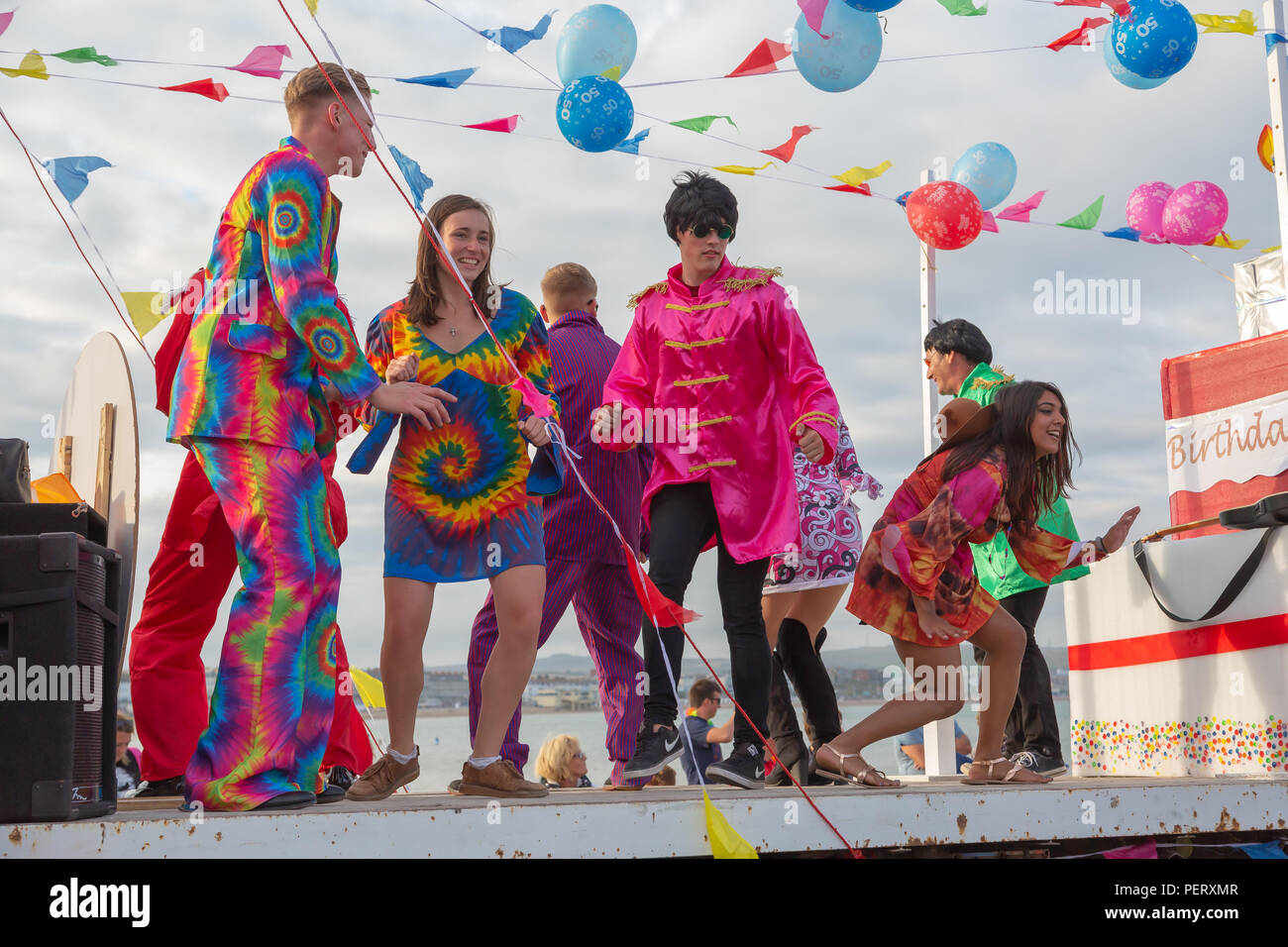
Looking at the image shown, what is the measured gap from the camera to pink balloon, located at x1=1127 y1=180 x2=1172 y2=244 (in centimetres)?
574

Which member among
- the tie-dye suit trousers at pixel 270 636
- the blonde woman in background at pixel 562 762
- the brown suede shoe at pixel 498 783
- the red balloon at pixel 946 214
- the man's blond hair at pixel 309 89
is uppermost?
the red balloon at pixel 946 214

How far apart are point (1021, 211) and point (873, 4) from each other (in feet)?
4.54

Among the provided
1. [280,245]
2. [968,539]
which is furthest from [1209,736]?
[280,245]

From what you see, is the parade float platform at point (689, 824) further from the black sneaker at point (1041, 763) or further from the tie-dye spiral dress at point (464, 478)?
the black sneaker at point (1041, 763)

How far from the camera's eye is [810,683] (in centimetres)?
359

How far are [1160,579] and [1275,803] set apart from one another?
1.09m

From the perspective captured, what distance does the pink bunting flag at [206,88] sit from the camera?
13.3ft

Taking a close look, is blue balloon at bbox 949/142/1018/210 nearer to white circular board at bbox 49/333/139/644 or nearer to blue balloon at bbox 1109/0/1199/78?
blue balloon at bbox 1109/0/1199/78

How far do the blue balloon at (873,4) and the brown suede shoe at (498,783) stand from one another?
342 centimetres

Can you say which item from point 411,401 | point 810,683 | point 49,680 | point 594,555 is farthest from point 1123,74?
point 49,680

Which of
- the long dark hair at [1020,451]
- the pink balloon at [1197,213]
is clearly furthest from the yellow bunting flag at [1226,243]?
the long dark hair at [1020,451]

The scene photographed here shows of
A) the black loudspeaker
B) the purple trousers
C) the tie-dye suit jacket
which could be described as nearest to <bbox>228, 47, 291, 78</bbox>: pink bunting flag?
the tie-dye suit jacket

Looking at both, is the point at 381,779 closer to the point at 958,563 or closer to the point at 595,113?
the point at 958,563

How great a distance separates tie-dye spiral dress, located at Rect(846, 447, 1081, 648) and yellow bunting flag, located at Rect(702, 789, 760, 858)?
1.08 metres
